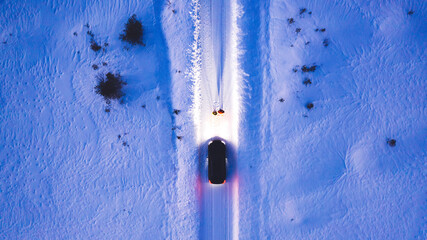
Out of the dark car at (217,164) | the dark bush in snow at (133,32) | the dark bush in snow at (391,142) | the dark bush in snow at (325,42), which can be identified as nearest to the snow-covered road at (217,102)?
the dark car at (217,164)

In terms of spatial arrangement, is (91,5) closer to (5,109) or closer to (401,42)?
(5,109)

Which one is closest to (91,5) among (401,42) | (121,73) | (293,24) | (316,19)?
(121,73)

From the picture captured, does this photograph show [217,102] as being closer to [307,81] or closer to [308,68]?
[307,81]

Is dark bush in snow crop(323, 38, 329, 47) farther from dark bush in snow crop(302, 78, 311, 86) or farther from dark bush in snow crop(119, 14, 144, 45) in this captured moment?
dark bush in snow crop(119, 14, 144, 45)

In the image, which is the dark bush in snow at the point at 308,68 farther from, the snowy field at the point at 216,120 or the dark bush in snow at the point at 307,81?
the dark bush in snow at the point at 307,81

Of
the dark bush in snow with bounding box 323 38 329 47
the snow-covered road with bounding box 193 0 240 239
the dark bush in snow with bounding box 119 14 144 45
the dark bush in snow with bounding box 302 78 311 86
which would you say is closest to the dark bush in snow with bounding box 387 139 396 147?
the dark bush in snow with bounding box 302 78 311 86
